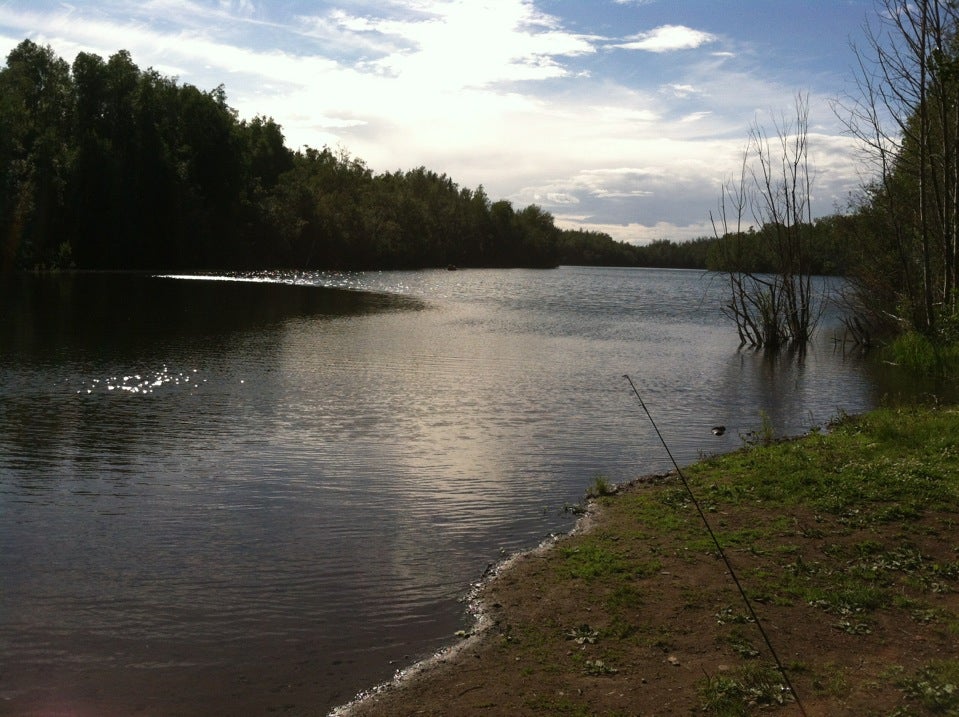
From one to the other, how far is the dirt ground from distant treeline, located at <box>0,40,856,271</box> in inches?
2052

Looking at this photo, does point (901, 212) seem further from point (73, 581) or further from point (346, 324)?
point (73, 581)

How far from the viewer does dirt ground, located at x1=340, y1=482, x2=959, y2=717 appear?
5875 mm

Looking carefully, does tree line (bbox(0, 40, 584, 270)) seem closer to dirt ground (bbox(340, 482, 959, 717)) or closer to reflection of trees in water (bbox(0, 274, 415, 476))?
reflection of trees in water (bbox(0, 274, 415, 476))

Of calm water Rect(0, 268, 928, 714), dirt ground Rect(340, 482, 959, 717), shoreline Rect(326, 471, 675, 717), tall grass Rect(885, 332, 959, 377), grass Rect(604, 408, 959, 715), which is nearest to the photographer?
dirt ground Rect(340, 482, 959, 717)

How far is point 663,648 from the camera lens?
22.1ft

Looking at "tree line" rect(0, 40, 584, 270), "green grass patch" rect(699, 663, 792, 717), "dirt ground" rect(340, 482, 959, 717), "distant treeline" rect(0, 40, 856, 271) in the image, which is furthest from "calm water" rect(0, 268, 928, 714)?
"tree line" rect(0, 40, 584, 270)

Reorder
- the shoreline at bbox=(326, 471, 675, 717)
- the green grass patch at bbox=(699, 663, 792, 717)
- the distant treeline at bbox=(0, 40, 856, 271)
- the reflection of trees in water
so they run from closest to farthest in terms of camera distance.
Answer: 1. the green grass patch at bbox=(699, 663, 792, 717)
2. the shoreline at bbox=(326, 471, 675, 717)
3. the reflection of trees in water
4. the distant treeline at bbox=(0, 40, 856, 271)

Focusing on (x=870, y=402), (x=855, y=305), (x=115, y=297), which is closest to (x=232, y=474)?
(x=870, y=402)

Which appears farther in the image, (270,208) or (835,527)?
(270,208)

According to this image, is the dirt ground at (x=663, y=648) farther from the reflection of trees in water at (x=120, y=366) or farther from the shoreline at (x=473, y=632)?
the reflection of trees in water at (x=120, y=366)

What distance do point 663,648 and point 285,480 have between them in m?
7.55

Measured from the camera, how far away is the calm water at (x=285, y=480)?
7.25 metres

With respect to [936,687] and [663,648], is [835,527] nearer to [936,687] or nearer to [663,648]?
[663,648]

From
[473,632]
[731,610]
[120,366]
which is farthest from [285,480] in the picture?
[120,366]
